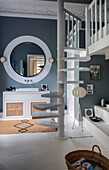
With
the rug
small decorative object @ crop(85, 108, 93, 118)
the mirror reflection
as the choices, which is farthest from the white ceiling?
the rug

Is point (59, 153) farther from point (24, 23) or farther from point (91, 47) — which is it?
point (24, 23)

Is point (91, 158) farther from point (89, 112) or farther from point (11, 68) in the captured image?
point (11, 68)

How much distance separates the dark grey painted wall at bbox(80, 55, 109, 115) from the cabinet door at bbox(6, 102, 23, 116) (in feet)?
5.58

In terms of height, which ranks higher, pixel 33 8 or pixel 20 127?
pixel 33 8

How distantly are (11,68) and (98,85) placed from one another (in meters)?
2.61

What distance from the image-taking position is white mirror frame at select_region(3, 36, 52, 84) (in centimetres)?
456

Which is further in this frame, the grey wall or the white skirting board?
the grey wall

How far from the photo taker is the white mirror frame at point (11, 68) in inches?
180

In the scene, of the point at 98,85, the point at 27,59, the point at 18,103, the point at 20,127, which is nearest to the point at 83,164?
the point at 20,127

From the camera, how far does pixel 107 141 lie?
254 cm

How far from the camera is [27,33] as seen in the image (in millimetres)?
4672

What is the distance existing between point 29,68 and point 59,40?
1.90 meters

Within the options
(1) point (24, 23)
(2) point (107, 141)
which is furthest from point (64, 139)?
(1) point (24, 23)

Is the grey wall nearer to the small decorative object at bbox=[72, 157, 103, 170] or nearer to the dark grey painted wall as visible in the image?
the dark grey painted wall
